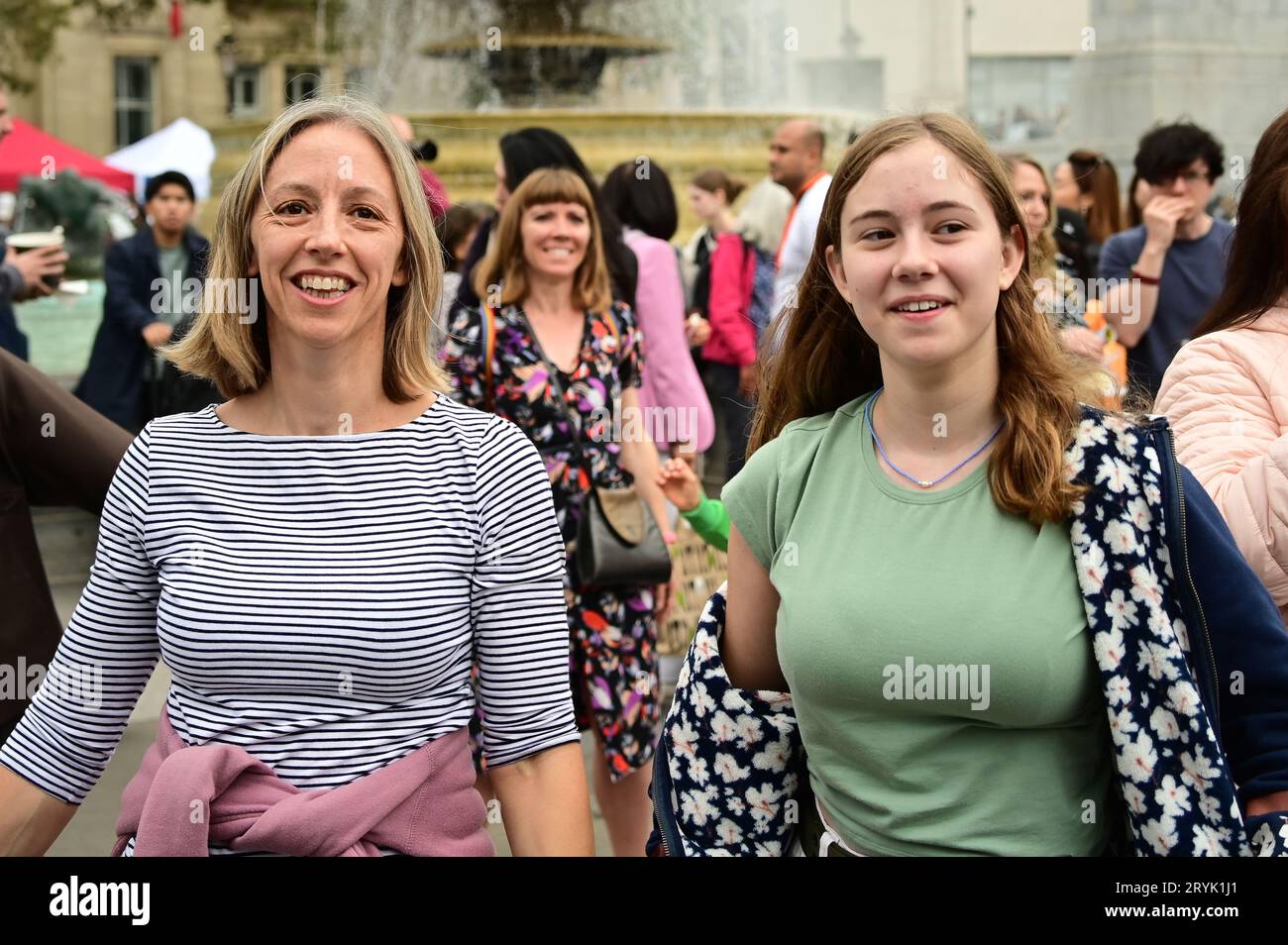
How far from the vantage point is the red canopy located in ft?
63.5

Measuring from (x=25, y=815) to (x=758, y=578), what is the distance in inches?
44.9

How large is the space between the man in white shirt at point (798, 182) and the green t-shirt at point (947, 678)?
20.3 feet

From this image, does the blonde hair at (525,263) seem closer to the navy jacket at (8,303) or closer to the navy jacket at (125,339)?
the navy jacket at (8,303)

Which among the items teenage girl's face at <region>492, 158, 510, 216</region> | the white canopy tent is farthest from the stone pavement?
the white canopy tent

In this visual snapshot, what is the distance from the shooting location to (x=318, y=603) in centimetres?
257

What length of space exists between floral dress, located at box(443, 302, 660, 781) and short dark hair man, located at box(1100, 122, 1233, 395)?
2.82 m

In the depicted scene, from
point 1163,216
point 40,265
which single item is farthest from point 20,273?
point 1163,216

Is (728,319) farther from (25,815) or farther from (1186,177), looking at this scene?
(25,815)

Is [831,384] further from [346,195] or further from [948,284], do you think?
[346,195]

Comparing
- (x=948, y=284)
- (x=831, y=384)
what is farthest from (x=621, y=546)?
(x=948, y=284)

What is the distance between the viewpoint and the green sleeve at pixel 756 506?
2635 mm

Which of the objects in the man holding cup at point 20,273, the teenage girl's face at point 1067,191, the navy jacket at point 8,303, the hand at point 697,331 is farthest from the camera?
the teenage girl's face at point 1067,191

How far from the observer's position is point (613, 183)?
8.11 meters

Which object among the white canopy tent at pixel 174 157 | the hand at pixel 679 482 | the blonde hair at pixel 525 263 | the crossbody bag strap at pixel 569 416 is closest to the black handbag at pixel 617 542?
the crossbody bag strap at pixel 569 416
